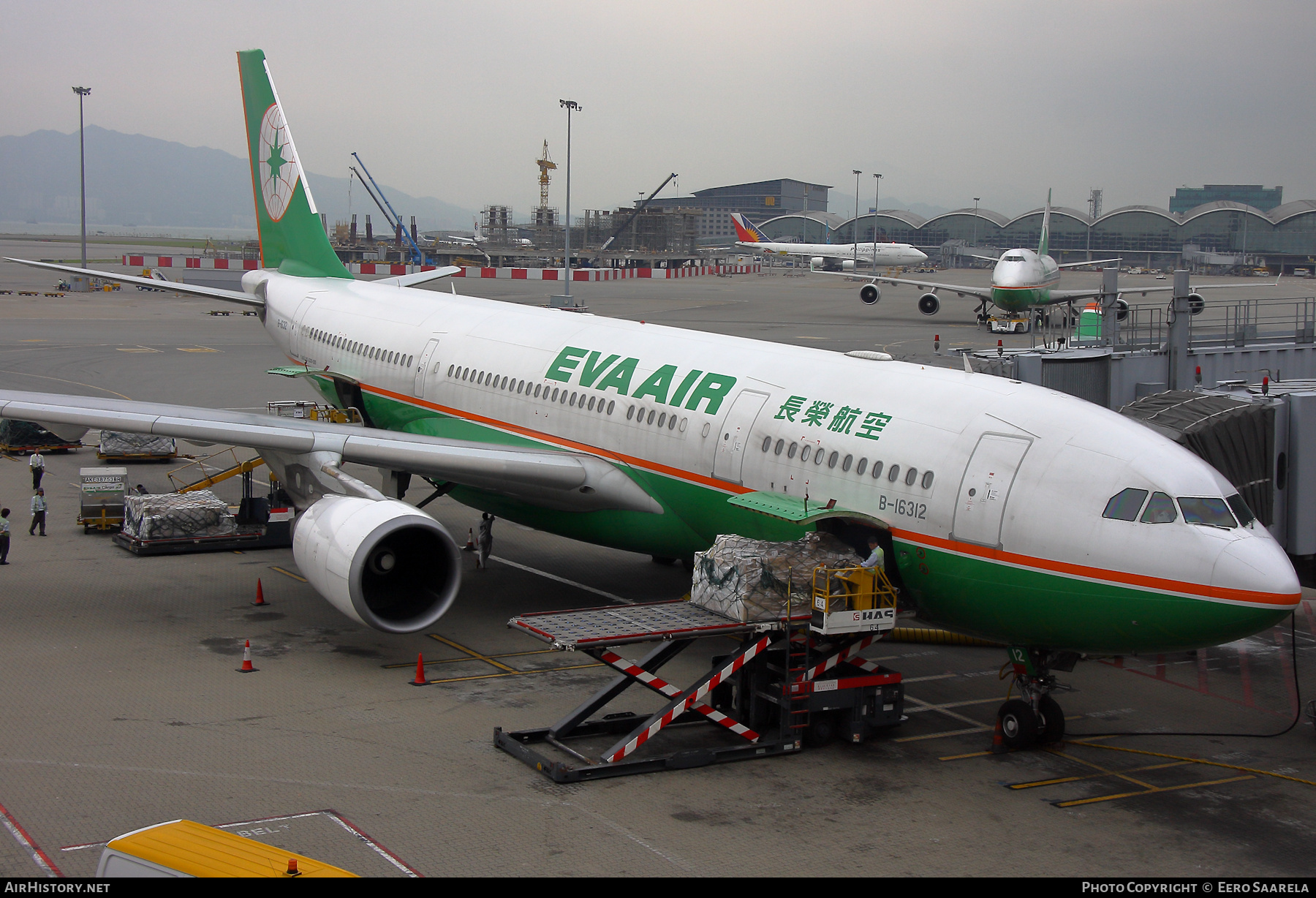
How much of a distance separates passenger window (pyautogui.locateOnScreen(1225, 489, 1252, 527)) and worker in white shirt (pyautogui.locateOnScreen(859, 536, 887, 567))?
4097mm

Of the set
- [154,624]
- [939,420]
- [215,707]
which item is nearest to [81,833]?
[215,707]

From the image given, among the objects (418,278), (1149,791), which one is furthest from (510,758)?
(418,278)

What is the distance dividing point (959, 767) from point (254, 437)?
1262 cm

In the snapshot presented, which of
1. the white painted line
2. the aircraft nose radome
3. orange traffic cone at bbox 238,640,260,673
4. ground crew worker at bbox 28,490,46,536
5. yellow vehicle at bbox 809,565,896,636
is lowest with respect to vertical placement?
orange traffic cone at bbox 238,640,260,673

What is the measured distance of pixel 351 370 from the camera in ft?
90.0

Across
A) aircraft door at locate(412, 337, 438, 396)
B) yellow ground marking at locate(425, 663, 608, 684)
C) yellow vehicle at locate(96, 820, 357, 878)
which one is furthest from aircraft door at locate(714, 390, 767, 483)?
yellow vehicle at locate(96, 820, 357, 878)

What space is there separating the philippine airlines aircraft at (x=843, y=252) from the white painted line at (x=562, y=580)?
10812 cm

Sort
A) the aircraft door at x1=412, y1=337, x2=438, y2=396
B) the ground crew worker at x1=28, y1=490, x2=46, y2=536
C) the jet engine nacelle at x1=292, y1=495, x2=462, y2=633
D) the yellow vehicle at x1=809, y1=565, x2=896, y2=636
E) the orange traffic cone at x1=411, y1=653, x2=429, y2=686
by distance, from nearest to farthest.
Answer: the yellow vehicle at x1=809, y1=565, x2=896, y2=636 < the jet engine nacelle at x1=292, y1=495, x2=462, y2=633 < the orange traffic cone at x1=411, y1=653, x2=429, y2=686 < the aircraft door at x1=412, y1=337, x2=438, y2=396 < the ground crew worker at x1=28, y1=490, x2=46, y2=536

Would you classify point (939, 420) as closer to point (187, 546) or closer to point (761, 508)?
point (761, 508)

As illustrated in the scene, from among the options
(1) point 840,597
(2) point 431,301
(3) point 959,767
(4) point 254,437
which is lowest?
(3) point 959,767

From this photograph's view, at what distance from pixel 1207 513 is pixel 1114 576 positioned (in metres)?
1.34

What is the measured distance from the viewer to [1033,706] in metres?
15.5

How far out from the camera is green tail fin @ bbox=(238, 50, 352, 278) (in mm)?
32156

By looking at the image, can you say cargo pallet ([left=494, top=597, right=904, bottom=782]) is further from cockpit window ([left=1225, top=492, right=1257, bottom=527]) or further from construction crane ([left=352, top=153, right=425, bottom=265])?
construction crane ([left=352, top=153, right=425, bottom=265])
